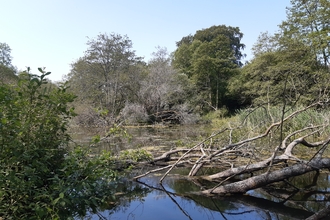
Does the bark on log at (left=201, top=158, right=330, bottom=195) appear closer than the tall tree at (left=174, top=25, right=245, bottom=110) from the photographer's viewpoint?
Yes

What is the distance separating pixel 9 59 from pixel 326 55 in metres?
25.4

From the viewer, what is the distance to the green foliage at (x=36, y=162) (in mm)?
1900

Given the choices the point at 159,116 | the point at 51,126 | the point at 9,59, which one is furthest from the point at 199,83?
the point at 51,126

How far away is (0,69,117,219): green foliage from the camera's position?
190cm

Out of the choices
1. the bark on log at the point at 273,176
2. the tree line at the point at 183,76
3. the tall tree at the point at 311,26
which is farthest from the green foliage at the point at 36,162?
the tall tree at the point at 311,26

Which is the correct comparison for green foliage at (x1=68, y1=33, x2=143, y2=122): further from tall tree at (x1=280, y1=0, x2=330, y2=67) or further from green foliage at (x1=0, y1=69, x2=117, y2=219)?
green foliage at (x1=0, y1=69, x2=117, y2=219)

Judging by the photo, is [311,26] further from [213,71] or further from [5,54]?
[5,54]

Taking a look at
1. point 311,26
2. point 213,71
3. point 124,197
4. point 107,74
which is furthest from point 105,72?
point 124,197

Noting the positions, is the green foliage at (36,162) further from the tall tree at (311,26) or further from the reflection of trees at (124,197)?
the tall tree at (311,26)

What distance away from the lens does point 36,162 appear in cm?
204

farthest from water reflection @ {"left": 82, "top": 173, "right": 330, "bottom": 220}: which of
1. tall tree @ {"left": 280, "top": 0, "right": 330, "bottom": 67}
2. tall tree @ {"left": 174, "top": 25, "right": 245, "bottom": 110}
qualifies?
tall tree @ {"left": 174, "top": 25, "right": 245, "bottom": 110}

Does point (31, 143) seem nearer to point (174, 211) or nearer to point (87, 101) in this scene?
point (174, 211)

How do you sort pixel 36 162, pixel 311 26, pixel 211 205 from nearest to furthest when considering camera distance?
pixel 36 162, pixel 211 205, pixel 311 26

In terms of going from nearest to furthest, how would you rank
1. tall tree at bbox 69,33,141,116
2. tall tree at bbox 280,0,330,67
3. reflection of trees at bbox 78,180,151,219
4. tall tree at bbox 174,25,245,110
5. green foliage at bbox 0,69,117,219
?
green foliage at bbox 0,69,117,219 → reflection of trees at bbox 78,180,151,219 → tall tree at bbox 280,0,330,67 → tall tree at bbox 69,33,141,116 → tall tree at bbox 174,25,245,110
